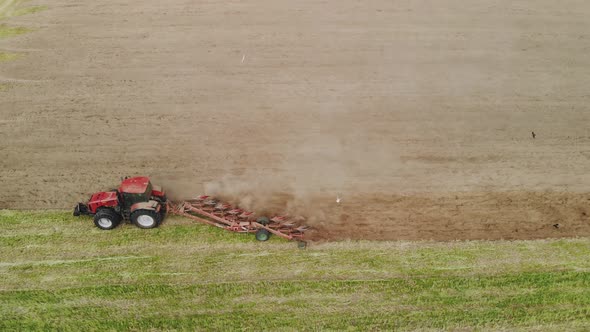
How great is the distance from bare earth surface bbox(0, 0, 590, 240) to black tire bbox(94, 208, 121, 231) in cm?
181

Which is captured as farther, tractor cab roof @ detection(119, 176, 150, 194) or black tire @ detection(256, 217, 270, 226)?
black tire @ detection(256, 217, 270, 226)

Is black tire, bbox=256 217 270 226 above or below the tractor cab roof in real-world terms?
below

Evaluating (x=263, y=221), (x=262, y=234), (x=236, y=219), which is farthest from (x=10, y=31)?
(x=262, y=234)

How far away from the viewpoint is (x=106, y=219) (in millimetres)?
11570

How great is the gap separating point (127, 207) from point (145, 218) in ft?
1.95

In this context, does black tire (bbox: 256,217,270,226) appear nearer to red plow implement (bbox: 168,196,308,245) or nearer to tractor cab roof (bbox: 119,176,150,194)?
red plow implement (bbox: 168,196,308,245)

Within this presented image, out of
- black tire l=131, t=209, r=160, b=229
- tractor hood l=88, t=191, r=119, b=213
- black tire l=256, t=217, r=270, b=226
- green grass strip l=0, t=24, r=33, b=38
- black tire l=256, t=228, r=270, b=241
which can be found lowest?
black tire l=256, t=228, r=270, b=241

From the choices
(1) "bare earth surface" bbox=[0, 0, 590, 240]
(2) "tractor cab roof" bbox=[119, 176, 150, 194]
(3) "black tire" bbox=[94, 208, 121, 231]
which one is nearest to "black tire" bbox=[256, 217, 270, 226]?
(1) "bare earth surface" bbox=[0, 0, 590, 240]

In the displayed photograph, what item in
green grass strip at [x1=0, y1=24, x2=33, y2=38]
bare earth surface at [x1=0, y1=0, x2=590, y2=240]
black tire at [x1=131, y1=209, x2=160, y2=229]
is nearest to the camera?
black tire at [x1=131, y1=209, x2=160, y2=229]

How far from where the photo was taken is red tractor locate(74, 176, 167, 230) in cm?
1145

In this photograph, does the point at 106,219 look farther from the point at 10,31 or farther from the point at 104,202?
the point at 10,31

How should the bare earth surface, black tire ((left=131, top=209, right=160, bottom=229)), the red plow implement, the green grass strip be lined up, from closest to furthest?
black tire ((left=131, top=209, right=160, bottom=229)) → the red plow implement → the bare earth surface → the green grass strip

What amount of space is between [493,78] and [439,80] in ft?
7.42

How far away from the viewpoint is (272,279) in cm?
1061
